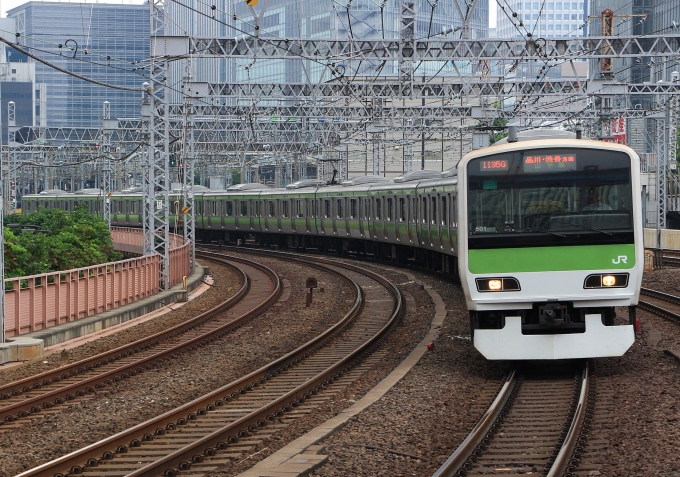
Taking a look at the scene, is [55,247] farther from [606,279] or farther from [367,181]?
[606,279]

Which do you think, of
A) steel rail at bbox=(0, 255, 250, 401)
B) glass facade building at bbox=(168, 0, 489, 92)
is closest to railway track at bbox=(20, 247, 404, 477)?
steel rail at bbox=(0, 255, 250, 401)

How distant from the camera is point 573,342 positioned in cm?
1140

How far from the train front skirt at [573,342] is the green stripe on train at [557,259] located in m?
0.55

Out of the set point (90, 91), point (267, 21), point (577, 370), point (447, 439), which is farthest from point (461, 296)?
point (90, 91)

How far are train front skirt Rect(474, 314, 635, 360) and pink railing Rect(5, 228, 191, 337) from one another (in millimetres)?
7658

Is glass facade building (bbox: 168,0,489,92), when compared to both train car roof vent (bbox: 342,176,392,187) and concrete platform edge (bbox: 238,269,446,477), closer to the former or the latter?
train car roof vent (bbox: 342,176,392,187)

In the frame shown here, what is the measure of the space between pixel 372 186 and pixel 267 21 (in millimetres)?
56037

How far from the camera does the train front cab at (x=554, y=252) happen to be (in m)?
11.4

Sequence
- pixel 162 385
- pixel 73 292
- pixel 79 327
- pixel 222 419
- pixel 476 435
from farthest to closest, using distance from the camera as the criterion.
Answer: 1. pixel 73 292
2. pixel 79 327
3. pixel 162 385
4. pixel 222 419
5. pixel 476 435

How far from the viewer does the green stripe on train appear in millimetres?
11344

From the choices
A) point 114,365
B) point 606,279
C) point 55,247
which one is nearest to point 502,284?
point 606,279

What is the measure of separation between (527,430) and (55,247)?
16.1 meters

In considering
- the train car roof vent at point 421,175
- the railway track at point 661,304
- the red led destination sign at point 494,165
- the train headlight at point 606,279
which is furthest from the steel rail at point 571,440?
the train car roof vent at point 421,175

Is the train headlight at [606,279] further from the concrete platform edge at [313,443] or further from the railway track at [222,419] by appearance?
the railway track at [222,419]
